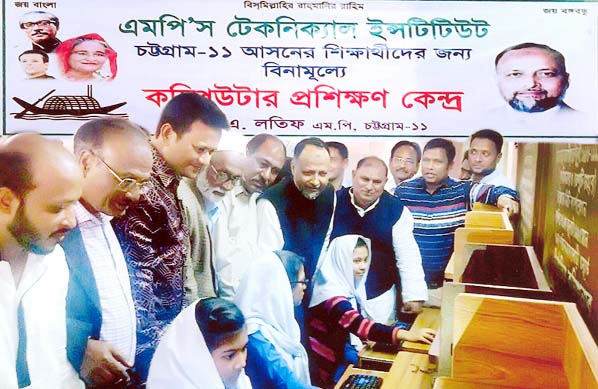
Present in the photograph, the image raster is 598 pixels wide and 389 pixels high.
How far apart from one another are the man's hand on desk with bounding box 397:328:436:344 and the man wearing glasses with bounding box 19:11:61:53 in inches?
47.2

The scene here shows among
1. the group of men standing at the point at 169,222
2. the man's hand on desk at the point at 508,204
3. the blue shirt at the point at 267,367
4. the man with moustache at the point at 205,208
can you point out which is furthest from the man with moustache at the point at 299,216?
the man's hand on desk at the point at 508,204

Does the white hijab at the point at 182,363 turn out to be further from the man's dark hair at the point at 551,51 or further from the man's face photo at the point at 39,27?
the man's dark hair at the point at 551,51

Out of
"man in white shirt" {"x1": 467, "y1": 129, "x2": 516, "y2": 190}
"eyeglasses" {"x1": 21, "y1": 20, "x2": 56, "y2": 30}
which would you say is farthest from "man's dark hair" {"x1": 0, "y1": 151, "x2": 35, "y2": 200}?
"man in white shirt" {"x1": 467, "y1": 129, "x2": 516, "y2": 190}

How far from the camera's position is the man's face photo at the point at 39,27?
167 centimetres

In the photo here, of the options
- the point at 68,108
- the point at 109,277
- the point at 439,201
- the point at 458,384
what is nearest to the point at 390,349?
the point at 458,384

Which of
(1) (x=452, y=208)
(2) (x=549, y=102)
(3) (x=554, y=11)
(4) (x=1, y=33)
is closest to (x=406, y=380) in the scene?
(1) (x=452, y=208)

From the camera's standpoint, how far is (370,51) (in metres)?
1.66

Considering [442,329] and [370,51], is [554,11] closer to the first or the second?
[370,51]

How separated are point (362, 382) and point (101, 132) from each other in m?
0.95

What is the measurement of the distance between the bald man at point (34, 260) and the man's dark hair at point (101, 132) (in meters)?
0.05

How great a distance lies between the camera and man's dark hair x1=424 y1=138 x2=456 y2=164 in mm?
1664

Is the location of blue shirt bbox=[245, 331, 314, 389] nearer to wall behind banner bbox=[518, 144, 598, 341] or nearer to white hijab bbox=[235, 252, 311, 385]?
white hijab bbox=[235, 252, 311, 385]

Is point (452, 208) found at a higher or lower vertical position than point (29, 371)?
higher

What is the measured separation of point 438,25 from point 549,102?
352 mm
